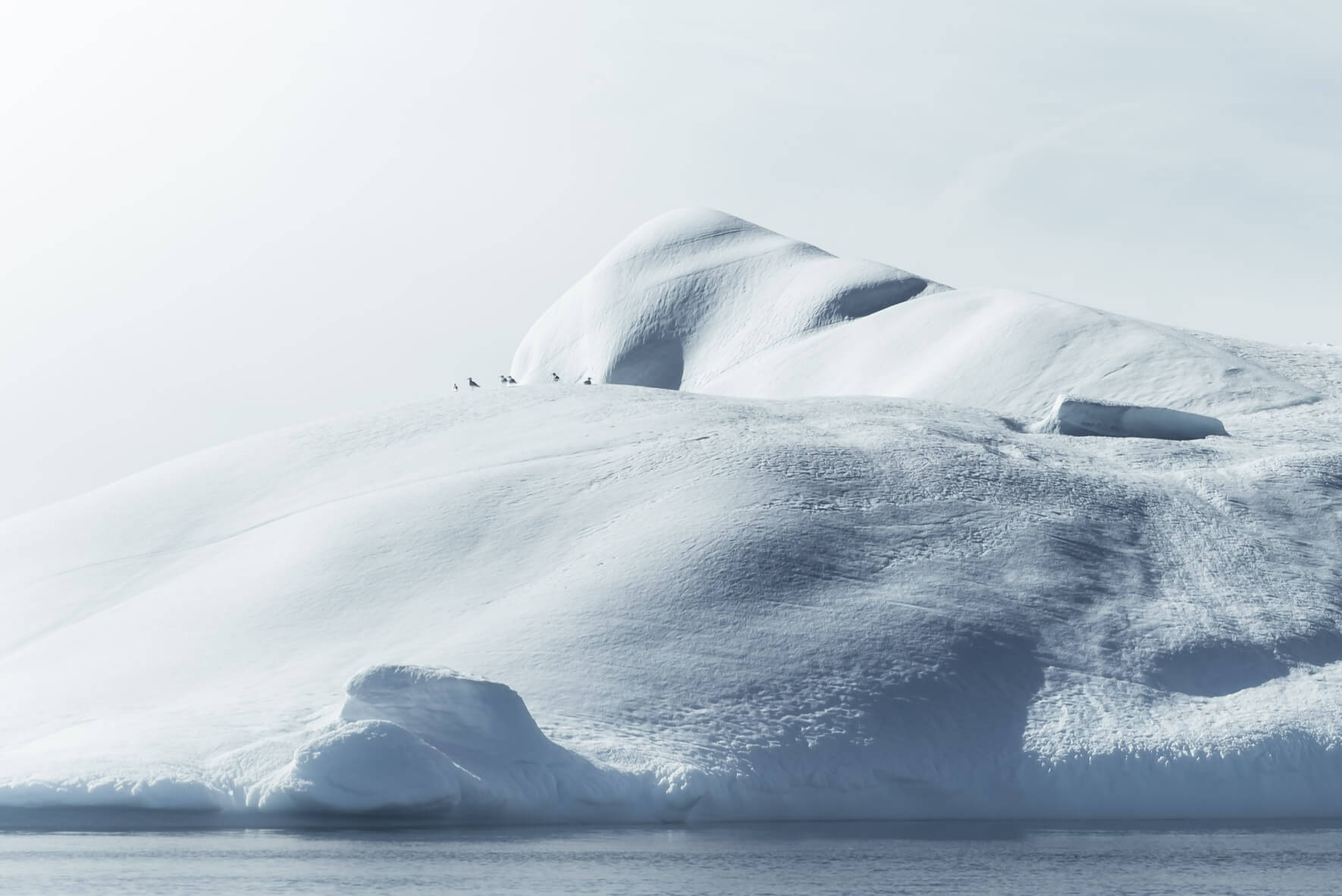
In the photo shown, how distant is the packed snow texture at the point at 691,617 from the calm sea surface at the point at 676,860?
125cm

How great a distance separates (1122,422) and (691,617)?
1672 cm

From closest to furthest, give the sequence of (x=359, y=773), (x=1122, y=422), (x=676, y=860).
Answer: (x=676, y=860)
(x=359, y=773)
(x=1122, y=422)

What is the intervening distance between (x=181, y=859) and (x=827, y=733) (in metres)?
9.57

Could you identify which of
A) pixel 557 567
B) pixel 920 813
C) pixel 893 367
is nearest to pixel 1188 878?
pixel 920 813

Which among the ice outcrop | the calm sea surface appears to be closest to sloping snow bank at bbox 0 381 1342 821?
the calm sea surface

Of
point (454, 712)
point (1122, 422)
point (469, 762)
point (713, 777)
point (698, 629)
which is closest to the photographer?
point (469, 762)

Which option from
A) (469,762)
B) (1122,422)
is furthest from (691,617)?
(1122,422)

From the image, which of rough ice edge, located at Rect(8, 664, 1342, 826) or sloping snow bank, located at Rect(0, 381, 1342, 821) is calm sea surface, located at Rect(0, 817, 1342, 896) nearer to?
rough ice edge, located at Rect(8, 664, 1342, 826)

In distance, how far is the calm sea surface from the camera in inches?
589

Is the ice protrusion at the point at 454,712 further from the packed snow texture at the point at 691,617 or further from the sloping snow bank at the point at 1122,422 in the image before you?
the sloping snow bank at the point at 1122,422

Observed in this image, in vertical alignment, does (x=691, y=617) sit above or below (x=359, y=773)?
above

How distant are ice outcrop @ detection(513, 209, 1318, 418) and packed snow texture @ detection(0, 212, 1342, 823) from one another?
6.62 m

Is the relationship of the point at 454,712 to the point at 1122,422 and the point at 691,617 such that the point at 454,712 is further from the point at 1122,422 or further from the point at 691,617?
the point at 1122,422

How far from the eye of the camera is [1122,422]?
3753 cm
